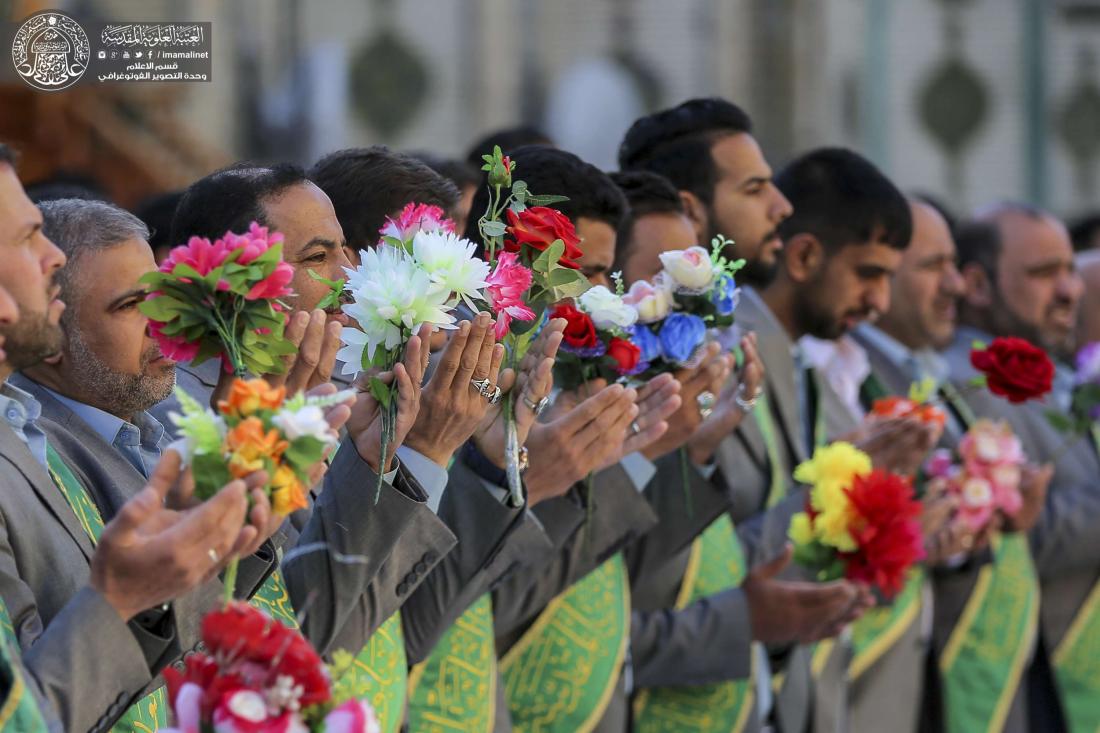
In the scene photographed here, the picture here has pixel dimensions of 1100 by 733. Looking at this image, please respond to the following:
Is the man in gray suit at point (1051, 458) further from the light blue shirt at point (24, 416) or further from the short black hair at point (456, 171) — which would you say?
the light blue shirt at point (24, 416)

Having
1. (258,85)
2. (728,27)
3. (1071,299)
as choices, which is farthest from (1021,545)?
(728,27)

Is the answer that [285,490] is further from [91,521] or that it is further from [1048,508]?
[1048,508]

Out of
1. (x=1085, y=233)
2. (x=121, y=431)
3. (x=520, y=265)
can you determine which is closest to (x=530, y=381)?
(x=520, y=265)

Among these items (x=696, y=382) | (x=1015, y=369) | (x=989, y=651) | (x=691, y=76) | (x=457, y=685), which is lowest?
(x=989, y=651)

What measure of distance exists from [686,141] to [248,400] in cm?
325

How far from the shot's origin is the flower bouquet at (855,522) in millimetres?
5410

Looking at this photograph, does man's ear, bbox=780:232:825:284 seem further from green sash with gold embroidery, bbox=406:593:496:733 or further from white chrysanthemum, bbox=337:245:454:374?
white chrysanthemum, bbox=337:245:454:374

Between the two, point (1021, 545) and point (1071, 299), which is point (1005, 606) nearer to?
point (1021, 545)

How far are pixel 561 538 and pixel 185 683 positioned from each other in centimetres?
189

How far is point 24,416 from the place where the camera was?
3.48 metres

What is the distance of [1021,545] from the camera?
7.05 m

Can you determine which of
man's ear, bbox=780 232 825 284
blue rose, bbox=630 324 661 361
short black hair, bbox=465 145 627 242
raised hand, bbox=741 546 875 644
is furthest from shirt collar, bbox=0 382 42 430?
man's ear, bbox=780 232 825 284

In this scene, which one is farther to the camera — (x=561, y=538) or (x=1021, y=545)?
(x=1021, y=545)

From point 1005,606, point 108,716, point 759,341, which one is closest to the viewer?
point 108,716
